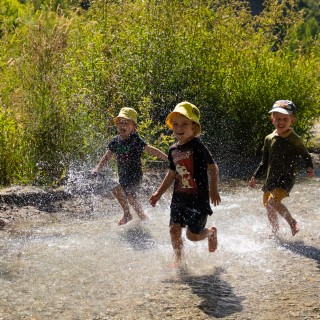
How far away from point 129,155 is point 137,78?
A: 3.89m

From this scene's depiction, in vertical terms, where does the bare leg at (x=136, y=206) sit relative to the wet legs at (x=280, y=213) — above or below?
below

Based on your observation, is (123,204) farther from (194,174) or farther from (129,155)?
(194,174)

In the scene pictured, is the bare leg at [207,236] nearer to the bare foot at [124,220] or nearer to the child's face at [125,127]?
the bare foot at [124,220]

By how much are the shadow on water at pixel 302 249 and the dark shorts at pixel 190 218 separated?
114 centimetres

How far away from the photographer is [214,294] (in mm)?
4488

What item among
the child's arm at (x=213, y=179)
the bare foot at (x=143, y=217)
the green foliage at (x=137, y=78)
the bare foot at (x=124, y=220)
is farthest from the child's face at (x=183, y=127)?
the green foliage at (x=137, y=78)

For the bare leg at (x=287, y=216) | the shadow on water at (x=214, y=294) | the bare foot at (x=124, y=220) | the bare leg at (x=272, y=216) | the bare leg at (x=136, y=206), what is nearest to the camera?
the shadow on water at (x=214, y=294)

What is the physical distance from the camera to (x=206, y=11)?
37.1 feet

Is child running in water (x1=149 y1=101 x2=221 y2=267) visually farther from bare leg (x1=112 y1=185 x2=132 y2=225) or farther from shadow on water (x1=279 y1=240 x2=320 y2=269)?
bare leg (x1=112 y1=185 x2=132 y2=225)

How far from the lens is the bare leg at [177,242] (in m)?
5.07

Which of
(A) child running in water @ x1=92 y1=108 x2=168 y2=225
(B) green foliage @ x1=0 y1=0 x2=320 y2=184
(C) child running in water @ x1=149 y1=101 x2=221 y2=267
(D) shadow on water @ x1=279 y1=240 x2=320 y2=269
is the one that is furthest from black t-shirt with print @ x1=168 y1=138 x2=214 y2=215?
(B) green foliage @ x1=0 y1=0 x2=320 y2=184

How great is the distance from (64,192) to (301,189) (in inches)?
141

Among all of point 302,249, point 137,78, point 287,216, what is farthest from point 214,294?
point 137,78

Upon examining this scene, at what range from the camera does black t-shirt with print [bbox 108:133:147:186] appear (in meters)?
6.77
